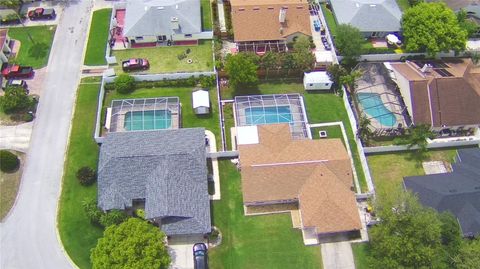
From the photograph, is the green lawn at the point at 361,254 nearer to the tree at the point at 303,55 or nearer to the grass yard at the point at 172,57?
the tree at the point at 303,55

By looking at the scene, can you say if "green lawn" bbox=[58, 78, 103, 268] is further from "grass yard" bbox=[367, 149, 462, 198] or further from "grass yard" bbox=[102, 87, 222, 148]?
"grass yard" bbox=[367, 149, 462, 198]

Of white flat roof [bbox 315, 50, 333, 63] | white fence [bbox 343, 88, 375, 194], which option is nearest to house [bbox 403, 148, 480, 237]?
white fence [bbox 343, 88, 375, 194]

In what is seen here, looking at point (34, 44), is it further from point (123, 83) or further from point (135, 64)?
point (123, 83)

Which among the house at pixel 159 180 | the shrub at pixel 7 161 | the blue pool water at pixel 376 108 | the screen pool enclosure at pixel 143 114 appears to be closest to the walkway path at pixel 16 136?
the shrub at pixel 7 161

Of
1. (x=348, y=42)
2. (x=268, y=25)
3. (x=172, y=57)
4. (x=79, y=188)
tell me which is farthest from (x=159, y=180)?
(x=348, y=42)

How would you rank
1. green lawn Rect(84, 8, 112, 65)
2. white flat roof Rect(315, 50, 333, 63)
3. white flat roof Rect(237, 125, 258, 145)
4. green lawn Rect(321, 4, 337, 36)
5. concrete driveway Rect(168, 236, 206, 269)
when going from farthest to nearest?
green lawn Rect(321, 4, 337, 36)
green lawn Rect(84, 8, 112, 65)
white flat roof Rect(315, 50, 333, 63)
white flat roof Rect(237, 125, 258, 145)
concrete driveway Rect(168, 236, 206, 269)

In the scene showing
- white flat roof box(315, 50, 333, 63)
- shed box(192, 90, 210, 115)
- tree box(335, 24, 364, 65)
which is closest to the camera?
shed box(192, 90, 210, 115)
